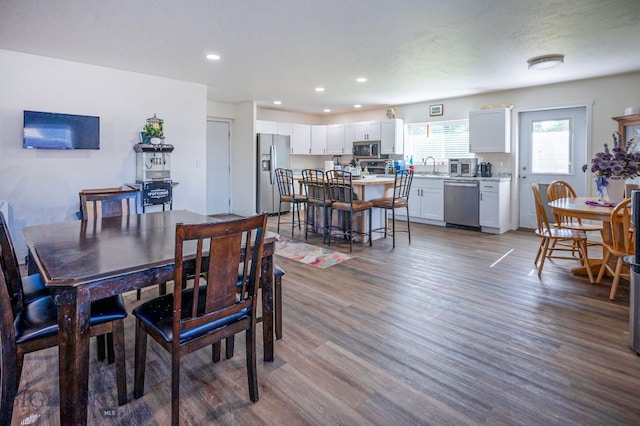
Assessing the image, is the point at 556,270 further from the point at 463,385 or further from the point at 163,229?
the point at 163,229

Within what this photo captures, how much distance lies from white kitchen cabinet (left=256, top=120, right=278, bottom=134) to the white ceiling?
2.34m

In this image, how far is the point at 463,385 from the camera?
192 cm

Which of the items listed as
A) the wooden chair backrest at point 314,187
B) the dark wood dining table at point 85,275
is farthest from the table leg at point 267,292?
the wooden chair backrest at point 314,187

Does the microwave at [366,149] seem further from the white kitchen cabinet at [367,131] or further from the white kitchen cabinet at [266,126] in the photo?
the white kitchen cabinet at [266,126]

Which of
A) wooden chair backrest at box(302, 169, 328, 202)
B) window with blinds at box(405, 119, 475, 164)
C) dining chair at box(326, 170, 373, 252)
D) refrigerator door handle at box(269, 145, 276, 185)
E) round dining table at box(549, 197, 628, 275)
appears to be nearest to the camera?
round dining table at box(549, 197, 628, 275)

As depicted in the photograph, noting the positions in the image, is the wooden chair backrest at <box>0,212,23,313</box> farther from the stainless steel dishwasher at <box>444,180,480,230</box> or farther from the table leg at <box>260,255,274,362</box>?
the stainless steel dishwasher at <box>444,180,480,230</box>

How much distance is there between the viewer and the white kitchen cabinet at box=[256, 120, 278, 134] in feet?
25.6

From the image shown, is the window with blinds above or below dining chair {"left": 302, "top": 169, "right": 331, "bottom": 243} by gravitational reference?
above

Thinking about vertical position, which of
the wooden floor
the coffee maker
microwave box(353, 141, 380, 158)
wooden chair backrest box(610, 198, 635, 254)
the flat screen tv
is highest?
microwave box(353, 141, 380, 158)

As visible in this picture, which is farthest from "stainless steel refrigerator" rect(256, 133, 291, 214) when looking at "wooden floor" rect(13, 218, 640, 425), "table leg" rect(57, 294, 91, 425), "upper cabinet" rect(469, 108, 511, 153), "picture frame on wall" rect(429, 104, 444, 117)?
"table leg" rect(57, 294, 91, 425)

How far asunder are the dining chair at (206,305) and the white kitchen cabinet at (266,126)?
6.31m

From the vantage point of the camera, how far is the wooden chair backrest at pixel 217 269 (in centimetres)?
146

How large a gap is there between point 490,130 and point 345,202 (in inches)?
122

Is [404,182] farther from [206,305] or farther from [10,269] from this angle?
[10,269]
